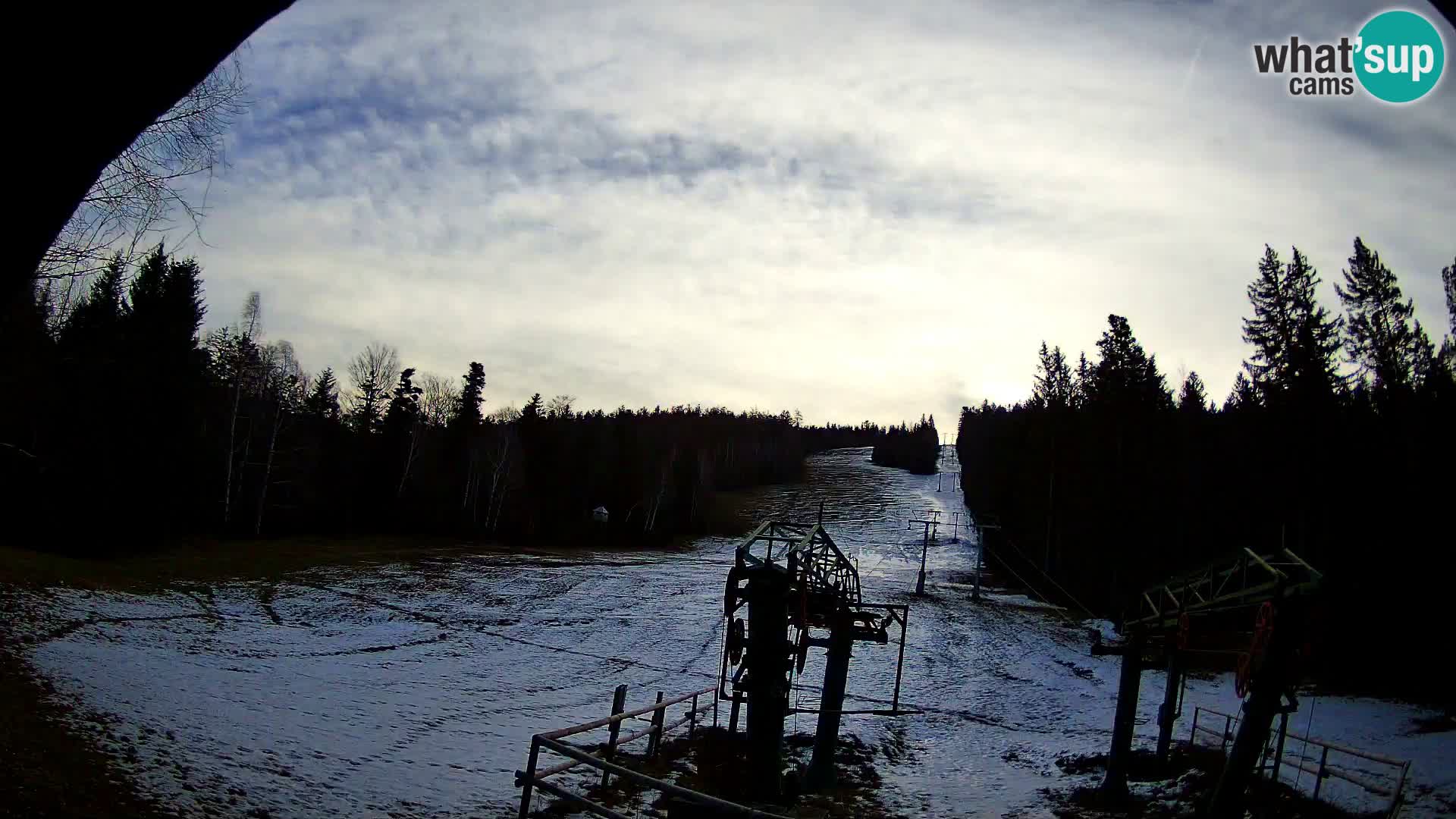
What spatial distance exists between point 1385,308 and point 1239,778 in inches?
1338

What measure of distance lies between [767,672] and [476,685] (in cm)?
1458

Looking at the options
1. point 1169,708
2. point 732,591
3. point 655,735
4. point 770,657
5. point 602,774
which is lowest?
point 602,774

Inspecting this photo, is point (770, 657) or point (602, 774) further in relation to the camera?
point (602, 774)

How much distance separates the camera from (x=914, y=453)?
6235 inches

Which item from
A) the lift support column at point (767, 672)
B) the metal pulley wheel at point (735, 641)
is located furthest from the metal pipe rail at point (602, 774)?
the metal pulley wheel at point (735, 641)

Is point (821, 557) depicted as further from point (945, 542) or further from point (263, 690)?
point (945, 542)

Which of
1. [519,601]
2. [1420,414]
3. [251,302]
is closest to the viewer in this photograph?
[1420,414]

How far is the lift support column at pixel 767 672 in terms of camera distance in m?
14.9

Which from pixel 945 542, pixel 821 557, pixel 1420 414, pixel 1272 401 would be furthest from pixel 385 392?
pixel 1420 414

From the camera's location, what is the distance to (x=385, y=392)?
248 ft

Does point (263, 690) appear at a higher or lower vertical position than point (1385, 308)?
lower

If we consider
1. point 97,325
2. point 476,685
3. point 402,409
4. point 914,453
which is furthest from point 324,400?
point 914,453

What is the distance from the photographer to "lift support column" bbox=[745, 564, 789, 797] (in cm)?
1493

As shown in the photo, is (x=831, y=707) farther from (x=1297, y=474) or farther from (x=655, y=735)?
(x=1297, y=474)
